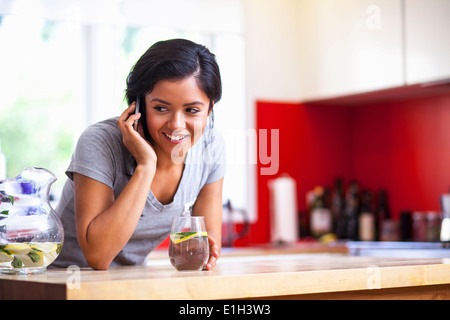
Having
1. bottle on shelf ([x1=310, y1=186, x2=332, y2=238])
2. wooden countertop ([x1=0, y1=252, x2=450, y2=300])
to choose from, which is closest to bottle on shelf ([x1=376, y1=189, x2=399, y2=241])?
bottle on shelf ([x1=310, y1=186, x2=332, y2=238])

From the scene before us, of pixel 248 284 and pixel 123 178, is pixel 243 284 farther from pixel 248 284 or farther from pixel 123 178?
pixel 123 178

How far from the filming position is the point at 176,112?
164 cm

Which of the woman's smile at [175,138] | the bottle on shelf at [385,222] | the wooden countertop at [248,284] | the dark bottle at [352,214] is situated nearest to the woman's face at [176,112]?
the woman's smile at [175,138]

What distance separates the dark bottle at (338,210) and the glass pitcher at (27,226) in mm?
2854

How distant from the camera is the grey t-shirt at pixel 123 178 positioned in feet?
5.21

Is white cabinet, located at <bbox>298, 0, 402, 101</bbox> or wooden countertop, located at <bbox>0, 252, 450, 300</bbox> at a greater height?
white cabinet, located at <bbox>298, 0, 402, 101</bbox>

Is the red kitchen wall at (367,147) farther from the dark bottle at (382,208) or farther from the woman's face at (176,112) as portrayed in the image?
the woman's face at (176,112)

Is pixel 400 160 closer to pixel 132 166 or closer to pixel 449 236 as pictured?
pixel 449 236

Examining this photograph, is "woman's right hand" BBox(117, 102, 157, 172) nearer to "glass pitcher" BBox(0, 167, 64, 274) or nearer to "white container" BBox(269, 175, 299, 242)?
"glass pitcher" BBox(0, 167, 64, 274)

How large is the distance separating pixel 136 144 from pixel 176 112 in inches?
4.9

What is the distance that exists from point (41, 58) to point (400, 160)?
2126 mm

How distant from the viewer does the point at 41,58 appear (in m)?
3.56

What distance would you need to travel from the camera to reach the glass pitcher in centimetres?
131
